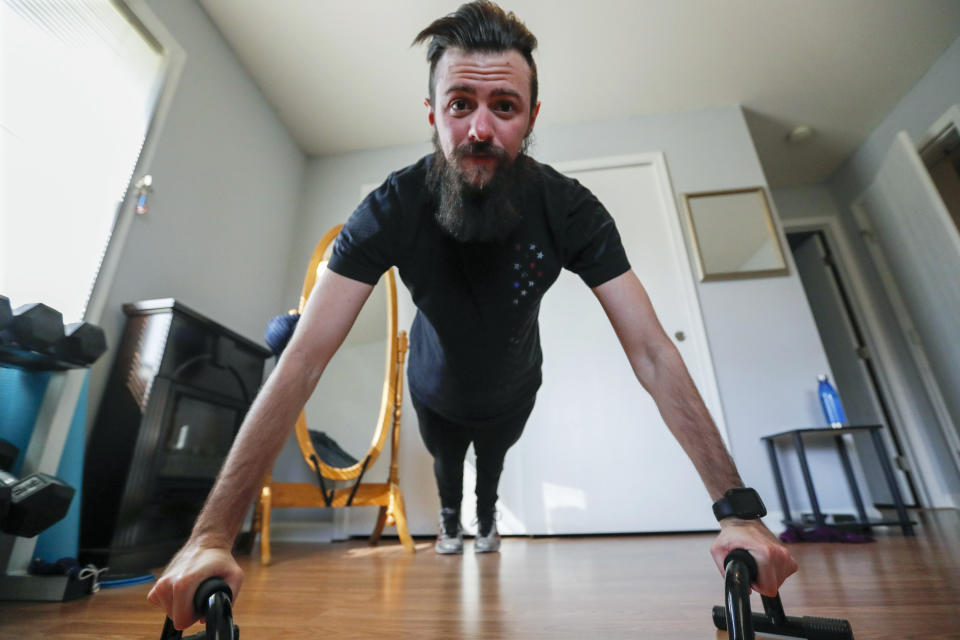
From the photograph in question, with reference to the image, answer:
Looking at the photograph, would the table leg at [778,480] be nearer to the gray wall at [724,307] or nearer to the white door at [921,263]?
the gray wall at [724,307]

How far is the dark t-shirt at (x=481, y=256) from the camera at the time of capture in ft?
2.63

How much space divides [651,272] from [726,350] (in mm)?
532

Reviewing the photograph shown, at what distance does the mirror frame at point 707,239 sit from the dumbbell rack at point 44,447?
2519mm

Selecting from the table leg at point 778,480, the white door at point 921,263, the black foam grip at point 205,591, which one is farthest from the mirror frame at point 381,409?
the white door at point 921,263

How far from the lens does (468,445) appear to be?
1.46m

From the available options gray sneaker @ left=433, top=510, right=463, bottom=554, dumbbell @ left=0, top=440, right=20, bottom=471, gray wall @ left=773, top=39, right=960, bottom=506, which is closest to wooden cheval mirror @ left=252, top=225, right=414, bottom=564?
gray sneaker @ left=433, top=510, right=463, bottom=554

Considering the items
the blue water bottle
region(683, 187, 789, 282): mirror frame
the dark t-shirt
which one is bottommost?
the blue water bottle

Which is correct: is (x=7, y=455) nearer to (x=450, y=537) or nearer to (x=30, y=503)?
(x=30, y=503)

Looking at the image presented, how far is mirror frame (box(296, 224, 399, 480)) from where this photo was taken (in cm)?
190

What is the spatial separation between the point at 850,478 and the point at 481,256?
1994 mm

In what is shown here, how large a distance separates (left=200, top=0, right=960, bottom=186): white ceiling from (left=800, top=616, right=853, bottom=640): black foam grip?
2.33 meters

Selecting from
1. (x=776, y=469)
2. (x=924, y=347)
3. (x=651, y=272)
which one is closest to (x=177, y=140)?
(x=651, y=272)

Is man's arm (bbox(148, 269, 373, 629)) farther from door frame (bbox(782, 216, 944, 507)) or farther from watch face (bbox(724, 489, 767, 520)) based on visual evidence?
door frame (bbox(782, 216, 944, 507))

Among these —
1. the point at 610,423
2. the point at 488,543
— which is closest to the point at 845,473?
the point at 610,423
